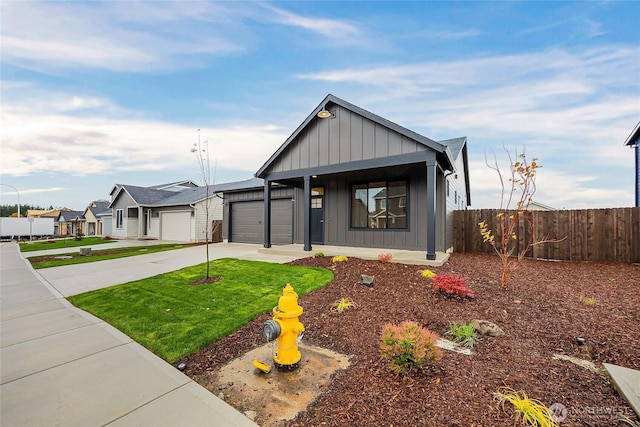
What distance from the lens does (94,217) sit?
115 feet

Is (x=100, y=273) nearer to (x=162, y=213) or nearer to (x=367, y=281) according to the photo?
(x=367, y=281)

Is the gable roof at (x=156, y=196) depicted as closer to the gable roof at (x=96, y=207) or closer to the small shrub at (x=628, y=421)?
the gable roof at (x=96, y=207)

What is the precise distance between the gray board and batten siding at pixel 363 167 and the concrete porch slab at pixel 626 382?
461cm

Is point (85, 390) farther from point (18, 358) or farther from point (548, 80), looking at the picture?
point (548, 80)

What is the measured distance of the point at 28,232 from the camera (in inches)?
1336

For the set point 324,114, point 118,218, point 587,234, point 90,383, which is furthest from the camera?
point 118,218

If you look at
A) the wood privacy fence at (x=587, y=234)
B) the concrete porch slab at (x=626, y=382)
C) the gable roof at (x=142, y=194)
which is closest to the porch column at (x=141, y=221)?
the gable roof at (x=142, y=194)

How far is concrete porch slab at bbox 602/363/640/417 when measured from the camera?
6.18 feet

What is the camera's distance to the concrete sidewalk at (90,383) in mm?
1935

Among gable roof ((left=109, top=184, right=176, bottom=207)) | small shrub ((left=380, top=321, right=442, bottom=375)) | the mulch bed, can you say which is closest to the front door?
the mulch bed

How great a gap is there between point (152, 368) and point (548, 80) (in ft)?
39.0

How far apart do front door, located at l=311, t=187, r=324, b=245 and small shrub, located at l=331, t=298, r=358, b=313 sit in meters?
6.55

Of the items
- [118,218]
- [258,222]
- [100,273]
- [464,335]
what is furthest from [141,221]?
[464,335]

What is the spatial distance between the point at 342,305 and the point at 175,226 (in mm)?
18716
